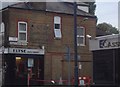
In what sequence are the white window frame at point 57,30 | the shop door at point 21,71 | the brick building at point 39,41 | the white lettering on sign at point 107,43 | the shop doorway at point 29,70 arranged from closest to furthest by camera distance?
the white lettering on sign at point 107,43 < the brick building at point 39,41 < the shop door at point 21,71 < the shop doorway at point 29,70 < the white window frame at point 57,30

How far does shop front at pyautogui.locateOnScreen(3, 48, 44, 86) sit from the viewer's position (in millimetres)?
33812

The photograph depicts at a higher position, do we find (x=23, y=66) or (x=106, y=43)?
(x=106, y=43)

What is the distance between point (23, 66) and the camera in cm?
3484

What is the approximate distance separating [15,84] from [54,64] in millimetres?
4589

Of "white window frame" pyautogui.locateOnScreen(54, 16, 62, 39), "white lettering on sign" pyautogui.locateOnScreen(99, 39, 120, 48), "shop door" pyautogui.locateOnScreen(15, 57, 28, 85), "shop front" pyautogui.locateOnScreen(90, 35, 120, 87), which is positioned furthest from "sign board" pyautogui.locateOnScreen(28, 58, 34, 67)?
"white lettering on sign" pyautogui.locateOnScreen(99, 39, 120, 48)

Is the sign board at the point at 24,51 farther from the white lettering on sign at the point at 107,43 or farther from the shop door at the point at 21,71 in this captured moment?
the white lettering on sign at the point at 107,43

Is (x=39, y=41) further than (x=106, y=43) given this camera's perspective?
Yes

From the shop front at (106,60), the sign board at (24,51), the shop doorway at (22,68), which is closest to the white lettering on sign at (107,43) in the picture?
the shop front at (106,60)

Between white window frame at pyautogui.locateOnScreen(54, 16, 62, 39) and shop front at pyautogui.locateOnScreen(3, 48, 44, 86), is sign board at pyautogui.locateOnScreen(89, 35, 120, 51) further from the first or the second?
shop front at pyautogui.locateOnScreen(3, 48, 44, 86)

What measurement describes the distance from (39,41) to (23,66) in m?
2.94

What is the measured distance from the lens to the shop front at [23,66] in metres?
33.8

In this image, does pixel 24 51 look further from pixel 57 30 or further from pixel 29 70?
pixel 57 30

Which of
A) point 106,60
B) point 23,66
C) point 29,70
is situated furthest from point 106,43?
point 23,66

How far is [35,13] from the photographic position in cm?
3556
